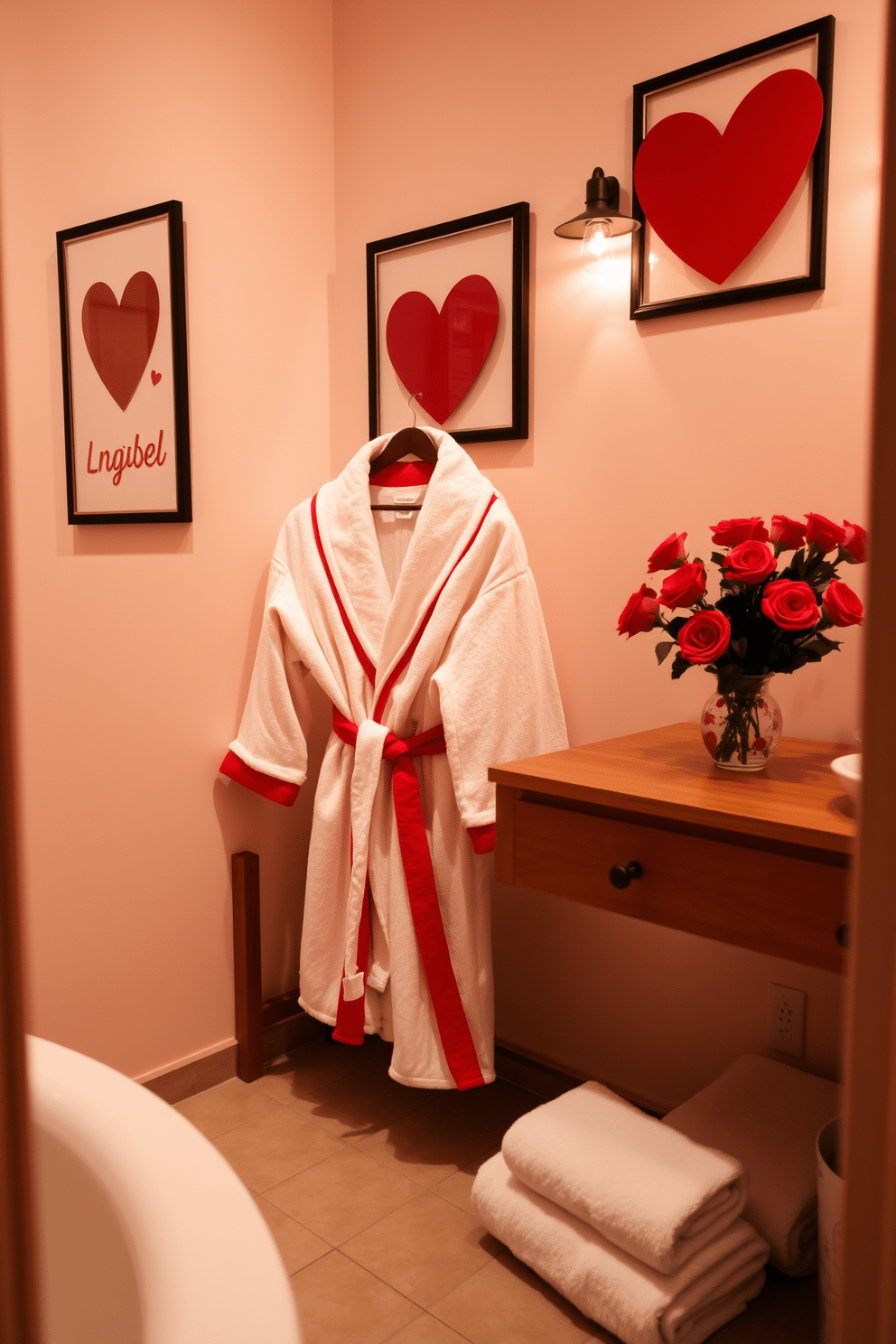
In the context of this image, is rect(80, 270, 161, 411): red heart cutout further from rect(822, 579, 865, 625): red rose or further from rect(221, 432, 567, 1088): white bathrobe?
rect(822, 579, 865, 625): red rose

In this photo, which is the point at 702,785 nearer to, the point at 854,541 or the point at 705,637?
the point at 705,637

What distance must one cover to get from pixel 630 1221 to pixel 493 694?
0.84 m

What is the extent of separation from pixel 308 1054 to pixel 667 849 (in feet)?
4.17

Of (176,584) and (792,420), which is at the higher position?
(792,420)

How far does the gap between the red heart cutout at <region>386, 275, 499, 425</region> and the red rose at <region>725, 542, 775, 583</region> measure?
0.86 m

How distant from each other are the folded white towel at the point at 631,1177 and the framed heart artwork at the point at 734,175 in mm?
1336

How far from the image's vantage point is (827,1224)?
4.26 feet

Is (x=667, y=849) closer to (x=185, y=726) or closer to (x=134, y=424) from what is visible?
(x=185, y=726)

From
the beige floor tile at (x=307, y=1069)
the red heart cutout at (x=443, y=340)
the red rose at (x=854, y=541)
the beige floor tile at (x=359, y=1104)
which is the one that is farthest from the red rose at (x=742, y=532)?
the beige floor tile at (x=307, y=1069)

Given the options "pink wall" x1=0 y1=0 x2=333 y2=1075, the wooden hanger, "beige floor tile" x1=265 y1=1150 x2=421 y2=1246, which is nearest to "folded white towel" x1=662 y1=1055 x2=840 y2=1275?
"beige floor tile" x1=265 y1=1150 x2=421 y2=1246

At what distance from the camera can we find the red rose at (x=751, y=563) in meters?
1.34

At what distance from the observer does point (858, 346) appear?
5.01 ft

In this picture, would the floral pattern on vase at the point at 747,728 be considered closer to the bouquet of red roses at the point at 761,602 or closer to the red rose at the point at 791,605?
the bouquet of red roses at the point at 761,602

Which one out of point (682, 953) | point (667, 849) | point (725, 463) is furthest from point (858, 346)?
point (682, 953)
